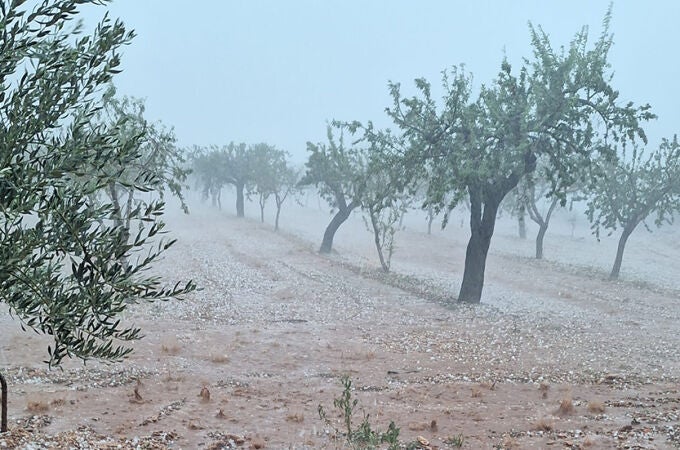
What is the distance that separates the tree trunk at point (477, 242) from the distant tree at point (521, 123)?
0.39 ft

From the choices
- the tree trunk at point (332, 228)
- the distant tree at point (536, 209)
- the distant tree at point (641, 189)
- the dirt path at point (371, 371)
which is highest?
the distant tree at point (641, 189)

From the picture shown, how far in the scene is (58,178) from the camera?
6438 mm

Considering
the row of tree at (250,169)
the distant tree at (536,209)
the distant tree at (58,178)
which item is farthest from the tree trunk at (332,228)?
the distant tree at (58,178)

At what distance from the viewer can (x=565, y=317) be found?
1011 inches

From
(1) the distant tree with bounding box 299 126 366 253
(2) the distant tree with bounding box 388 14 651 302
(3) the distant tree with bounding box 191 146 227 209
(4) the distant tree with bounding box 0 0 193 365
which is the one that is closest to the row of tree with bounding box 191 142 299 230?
(3) the distant tree with bounding box 191 146 227 209

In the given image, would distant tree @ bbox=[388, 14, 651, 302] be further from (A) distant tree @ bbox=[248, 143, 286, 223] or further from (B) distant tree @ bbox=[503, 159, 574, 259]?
(A) distant tree @ bbox=[248, 143, 286, 223]

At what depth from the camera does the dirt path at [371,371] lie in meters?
11.3

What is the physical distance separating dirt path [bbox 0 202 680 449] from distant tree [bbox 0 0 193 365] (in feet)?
13.2

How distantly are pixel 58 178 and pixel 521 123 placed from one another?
20.4m

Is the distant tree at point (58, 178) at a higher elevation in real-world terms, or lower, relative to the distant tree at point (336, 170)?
lower

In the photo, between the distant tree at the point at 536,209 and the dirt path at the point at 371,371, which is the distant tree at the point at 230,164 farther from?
the dirt path at the point at 371,371

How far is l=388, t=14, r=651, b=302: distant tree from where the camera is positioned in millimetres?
23047

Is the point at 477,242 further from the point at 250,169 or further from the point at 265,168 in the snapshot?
the point at 250,169

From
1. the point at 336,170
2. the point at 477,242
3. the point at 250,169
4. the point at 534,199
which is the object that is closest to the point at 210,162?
the point at 250,169
